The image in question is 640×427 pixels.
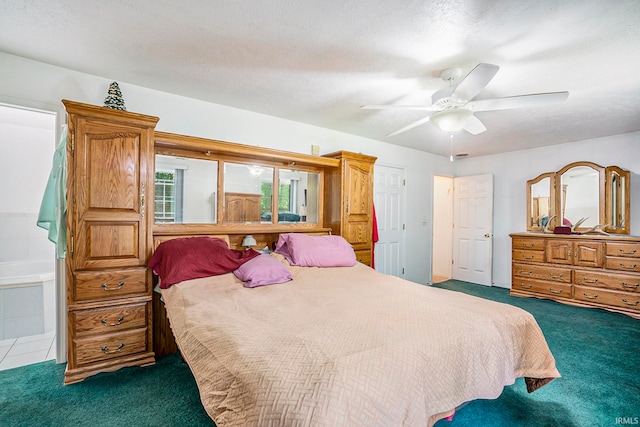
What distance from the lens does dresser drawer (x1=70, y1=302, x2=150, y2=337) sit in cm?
210

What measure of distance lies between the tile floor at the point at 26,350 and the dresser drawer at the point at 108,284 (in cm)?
95

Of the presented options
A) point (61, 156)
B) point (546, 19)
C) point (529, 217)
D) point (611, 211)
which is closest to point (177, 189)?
point (61, 156)

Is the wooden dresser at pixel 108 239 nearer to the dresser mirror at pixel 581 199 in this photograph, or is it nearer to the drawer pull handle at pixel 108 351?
the drawer pull handle at pixel 108 351

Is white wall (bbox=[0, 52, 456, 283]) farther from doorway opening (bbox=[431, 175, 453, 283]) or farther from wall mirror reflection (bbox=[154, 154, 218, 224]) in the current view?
doorway opening (bbox=[431, 175, 453, 283])

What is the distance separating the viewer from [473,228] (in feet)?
18.2

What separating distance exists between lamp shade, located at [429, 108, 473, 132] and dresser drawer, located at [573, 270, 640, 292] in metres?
3.46

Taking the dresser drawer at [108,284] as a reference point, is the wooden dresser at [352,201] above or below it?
above

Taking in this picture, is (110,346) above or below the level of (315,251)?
below

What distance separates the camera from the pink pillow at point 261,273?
220 cm

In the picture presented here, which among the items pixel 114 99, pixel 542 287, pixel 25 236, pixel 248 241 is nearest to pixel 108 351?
pixel 248 241

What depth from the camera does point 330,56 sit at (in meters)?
2.12

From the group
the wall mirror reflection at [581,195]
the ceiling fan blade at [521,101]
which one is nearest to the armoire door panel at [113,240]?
the ceiling fan blade at [521,101]

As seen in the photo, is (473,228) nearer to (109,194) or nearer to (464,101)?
(464,101)

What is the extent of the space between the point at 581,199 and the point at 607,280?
131 cm
